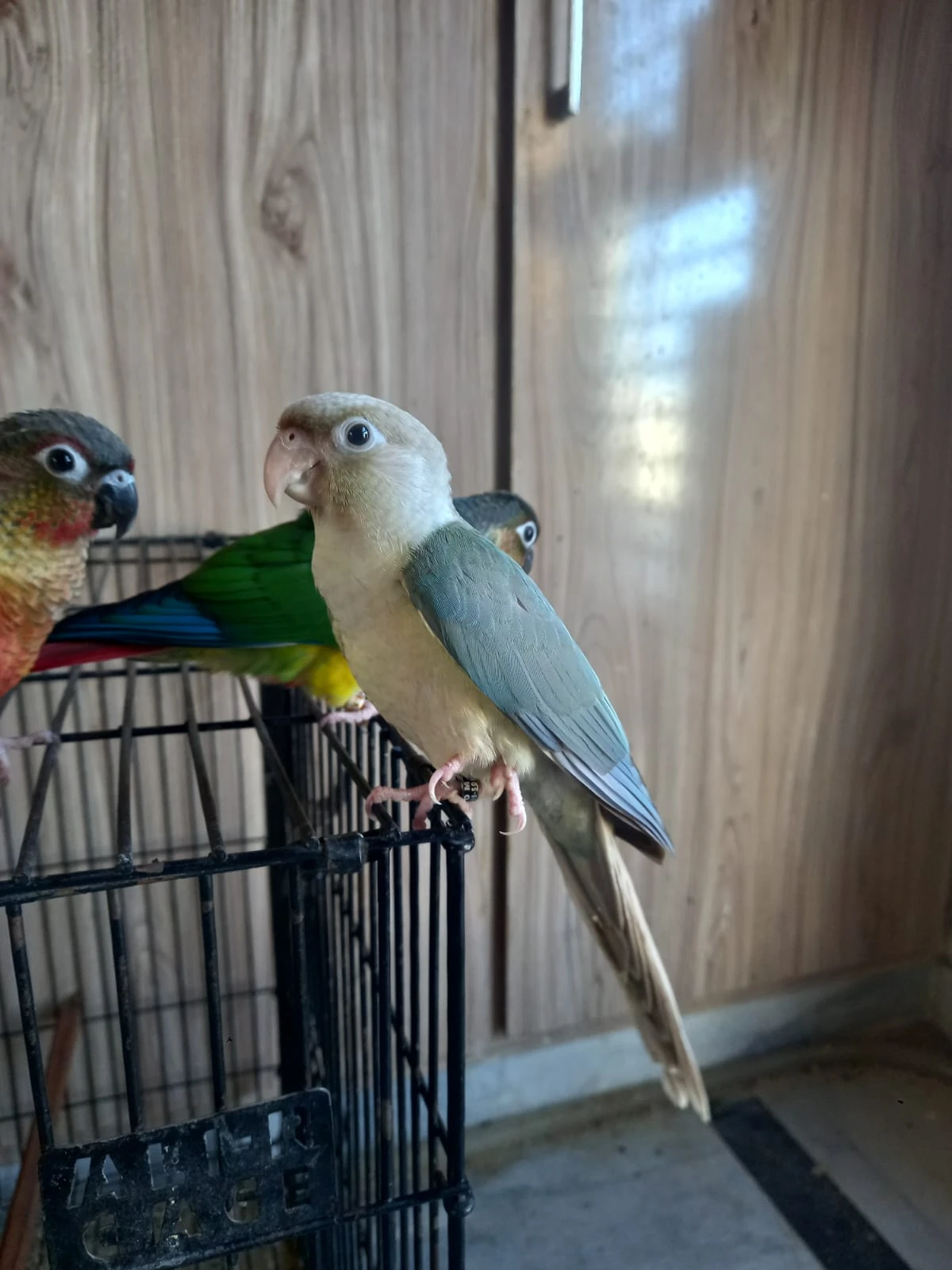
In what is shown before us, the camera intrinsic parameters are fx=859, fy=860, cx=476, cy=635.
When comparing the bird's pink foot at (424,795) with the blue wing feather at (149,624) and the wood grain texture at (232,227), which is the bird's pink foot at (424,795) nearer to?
the blue wing feather at (149,624)

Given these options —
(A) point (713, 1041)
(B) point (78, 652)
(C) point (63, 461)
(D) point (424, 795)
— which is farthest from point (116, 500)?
(A) point (713, 1041)

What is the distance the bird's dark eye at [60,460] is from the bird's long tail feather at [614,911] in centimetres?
56

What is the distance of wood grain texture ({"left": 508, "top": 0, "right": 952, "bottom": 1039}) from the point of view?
50.3 inches

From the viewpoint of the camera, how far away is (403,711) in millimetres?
755


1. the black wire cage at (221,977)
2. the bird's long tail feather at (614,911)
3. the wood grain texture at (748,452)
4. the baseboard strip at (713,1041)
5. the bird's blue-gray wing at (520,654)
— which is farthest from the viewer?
the baseboard strip at (713,1041)

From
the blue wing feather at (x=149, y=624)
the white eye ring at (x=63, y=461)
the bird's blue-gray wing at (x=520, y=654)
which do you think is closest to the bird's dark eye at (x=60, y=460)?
the white eye ring at (x=63, y=461)

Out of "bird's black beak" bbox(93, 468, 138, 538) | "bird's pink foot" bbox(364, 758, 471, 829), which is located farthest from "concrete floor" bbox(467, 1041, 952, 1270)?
"bird's black beak" bbox(93, 468, 138, 538)

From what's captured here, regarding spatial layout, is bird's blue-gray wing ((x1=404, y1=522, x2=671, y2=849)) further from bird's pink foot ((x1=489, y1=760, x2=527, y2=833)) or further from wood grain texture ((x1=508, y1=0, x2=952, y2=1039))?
wood grain texture ((x1=508, y1=0, x2=952, y2=1039))

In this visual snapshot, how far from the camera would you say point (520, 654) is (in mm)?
728

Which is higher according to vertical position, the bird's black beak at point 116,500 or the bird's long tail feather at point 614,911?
the bird's black beak at point 116,500

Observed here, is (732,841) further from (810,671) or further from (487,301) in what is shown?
(487,301)

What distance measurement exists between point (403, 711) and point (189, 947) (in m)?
0.87

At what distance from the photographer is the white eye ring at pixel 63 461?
0.87 meters

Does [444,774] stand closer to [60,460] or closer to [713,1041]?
[60,460]
